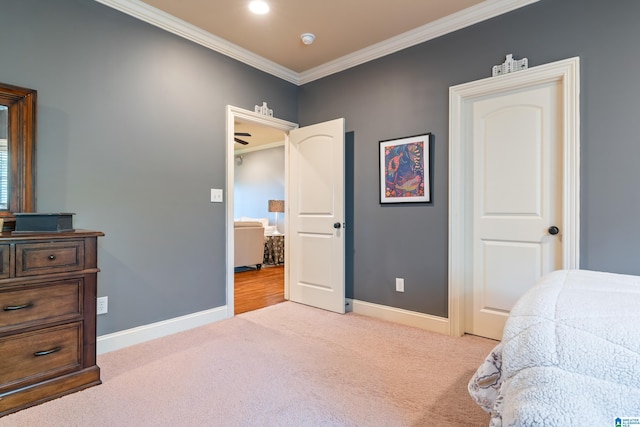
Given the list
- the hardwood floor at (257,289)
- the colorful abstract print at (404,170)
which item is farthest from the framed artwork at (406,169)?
the hardwood floor at (257,289)

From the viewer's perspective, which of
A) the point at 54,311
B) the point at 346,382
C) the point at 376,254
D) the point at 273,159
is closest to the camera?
the point at 54,311

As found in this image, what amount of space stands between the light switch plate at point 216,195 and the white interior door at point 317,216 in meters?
0.91

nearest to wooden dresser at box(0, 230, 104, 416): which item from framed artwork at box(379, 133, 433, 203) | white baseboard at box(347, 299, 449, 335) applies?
white baseboard at box(347, 299, 449, 335)

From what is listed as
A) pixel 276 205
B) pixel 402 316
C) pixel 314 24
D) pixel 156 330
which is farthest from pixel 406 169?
pixel 276 205

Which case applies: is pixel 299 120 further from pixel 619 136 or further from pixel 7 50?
pixel 619 136

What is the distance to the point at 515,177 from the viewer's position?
8.30ft

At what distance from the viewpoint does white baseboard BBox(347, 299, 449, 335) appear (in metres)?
2.82

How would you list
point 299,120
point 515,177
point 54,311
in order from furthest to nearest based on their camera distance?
1. point 299,120
2. point 515,177
3. point 54,311

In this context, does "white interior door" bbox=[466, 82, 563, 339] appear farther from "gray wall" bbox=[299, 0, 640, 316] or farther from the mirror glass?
the mirror glass

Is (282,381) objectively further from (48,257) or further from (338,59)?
(338,59)

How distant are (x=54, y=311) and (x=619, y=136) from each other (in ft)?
11.5

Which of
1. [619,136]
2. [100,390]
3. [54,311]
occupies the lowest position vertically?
[100,390]

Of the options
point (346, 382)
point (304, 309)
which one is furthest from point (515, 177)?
point (304, 309)

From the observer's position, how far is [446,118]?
2.80 meters
